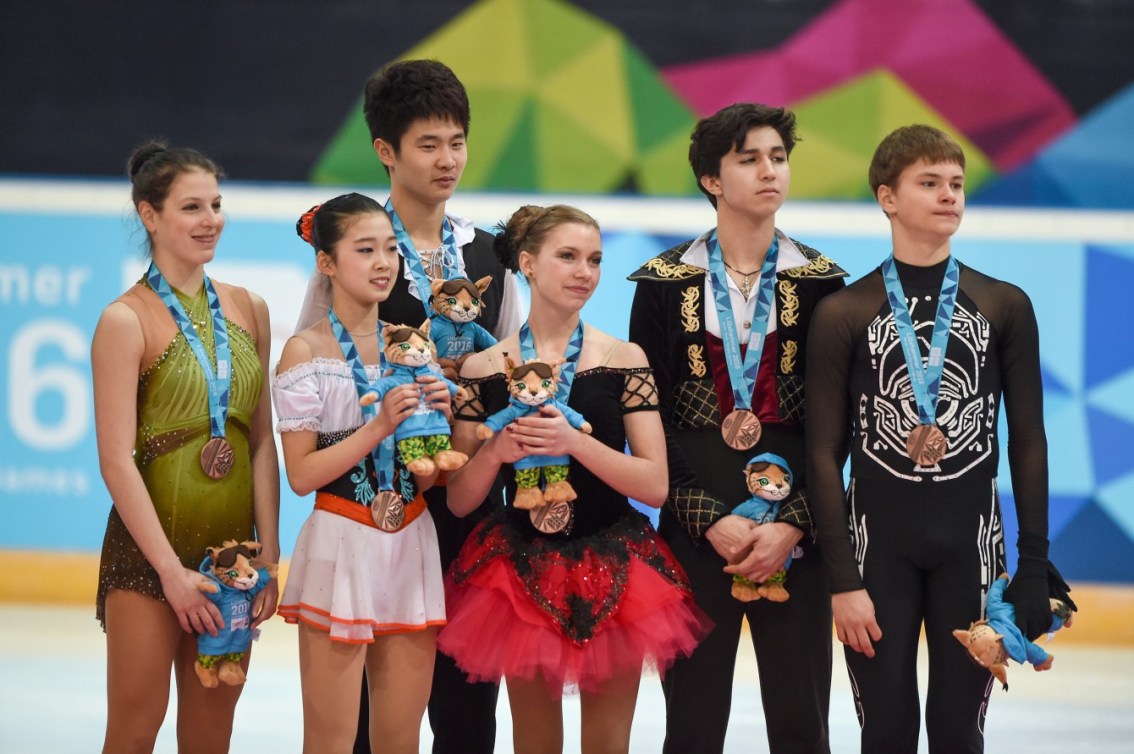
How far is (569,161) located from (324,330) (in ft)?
11.2

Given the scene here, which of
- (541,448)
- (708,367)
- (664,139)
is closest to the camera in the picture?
(541,448)

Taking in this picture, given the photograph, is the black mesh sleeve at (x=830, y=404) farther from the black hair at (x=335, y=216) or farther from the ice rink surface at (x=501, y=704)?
the ice rink surface at (x=501, y=704)

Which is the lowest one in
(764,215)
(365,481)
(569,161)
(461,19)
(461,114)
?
(365,481)

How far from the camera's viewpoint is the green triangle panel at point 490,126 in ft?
20.5

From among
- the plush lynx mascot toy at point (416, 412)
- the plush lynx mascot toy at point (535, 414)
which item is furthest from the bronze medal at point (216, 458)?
the plush lynx mascot toy at point (535, 414)

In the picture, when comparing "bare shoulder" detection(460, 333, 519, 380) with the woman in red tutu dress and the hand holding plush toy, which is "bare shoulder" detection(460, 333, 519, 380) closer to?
the woman in red tutu dress

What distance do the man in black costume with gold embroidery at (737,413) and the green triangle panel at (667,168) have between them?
2894 mm

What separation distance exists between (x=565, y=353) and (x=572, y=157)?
3342mm

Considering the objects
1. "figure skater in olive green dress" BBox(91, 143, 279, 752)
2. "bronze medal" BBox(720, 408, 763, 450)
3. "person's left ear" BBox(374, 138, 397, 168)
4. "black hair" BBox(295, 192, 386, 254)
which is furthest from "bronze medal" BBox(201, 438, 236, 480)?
"bronze medal" BBox(720, 408, 763, 450)

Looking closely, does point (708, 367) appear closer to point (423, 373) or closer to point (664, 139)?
point (423, 373)

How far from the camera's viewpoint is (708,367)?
10.5 ft

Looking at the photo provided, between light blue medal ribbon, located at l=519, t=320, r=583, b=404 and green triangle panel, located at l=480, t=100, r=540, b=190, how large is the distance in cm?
329

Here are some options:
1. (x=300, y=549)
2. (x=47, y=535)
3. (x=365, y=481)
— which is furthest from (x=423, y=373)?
(x=47, y=535)

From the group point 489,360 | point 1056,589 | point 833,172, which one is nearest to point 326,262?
point 489,360
